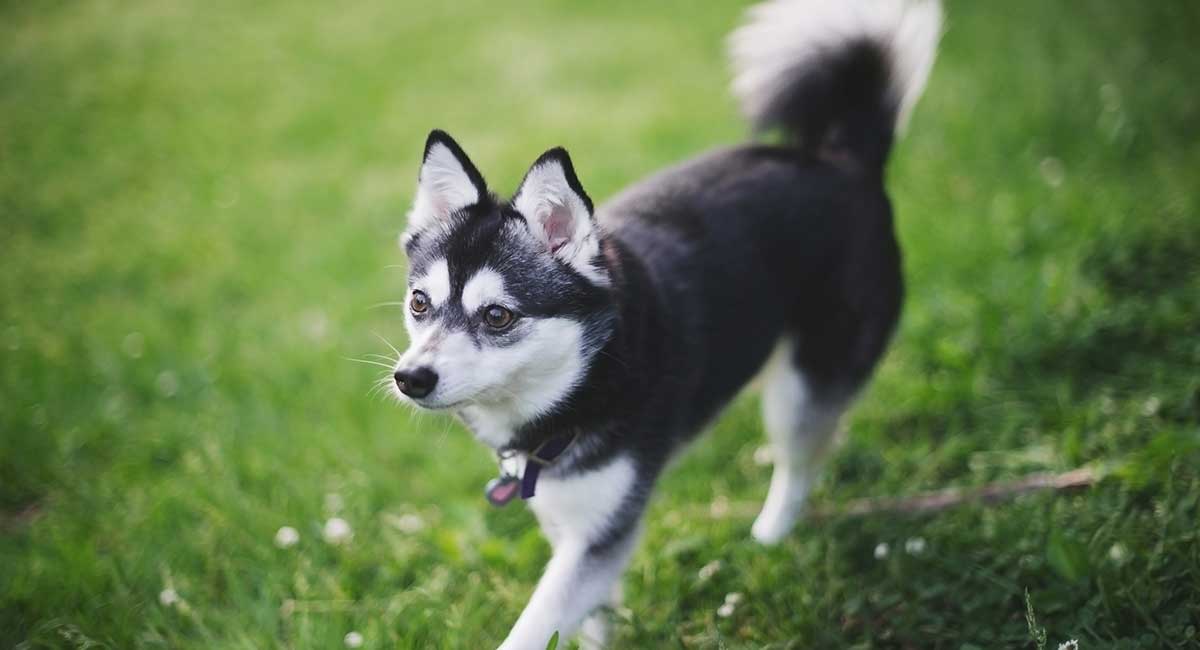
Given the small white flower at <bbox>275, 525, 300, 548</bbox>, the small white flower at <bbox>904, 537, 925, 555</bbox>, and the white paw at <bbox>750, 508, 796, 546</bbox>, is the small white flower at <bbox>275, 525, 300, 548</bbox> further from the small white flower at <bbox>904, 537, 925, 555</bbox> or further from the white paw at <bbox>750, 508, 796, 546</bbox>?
the small white flower at <bbox>904, 537, 925, 555</bbox>

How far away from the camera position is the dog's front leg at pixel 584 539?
2.15 meters

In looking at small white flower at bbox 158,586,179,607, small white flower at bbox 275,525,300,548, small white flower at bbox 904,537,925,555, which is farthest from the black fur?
small white flower at bbox 158,586,179,607

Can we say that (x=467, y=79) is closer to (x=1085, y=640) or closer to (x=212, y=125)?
(x=212, y=125)

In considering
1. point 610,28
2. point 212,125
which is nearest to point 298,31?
point 212,125

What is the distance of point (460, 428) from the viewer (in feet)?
11.8

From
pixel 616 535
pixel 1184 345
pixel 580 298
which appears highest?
pixel 580 298

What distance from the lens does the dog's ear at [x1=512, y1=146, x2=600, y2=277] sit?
199 cm

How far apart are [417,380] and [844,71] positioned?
6.48 feet

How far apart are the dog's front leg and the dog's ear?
24.2 inches

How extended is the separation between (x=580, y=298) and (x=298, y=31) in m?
7.30

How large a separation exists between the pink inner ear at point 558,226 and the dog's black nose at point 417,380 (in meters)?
0.52

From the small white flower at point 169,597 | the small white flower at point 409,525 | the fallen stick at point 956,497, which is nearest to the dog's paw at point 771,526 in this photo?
the fallen stick at point 956,497

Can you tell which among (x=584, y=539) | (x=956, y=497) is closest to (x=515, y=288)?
(x=584, y=539)

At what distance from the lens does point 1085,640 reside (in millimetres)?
2117
